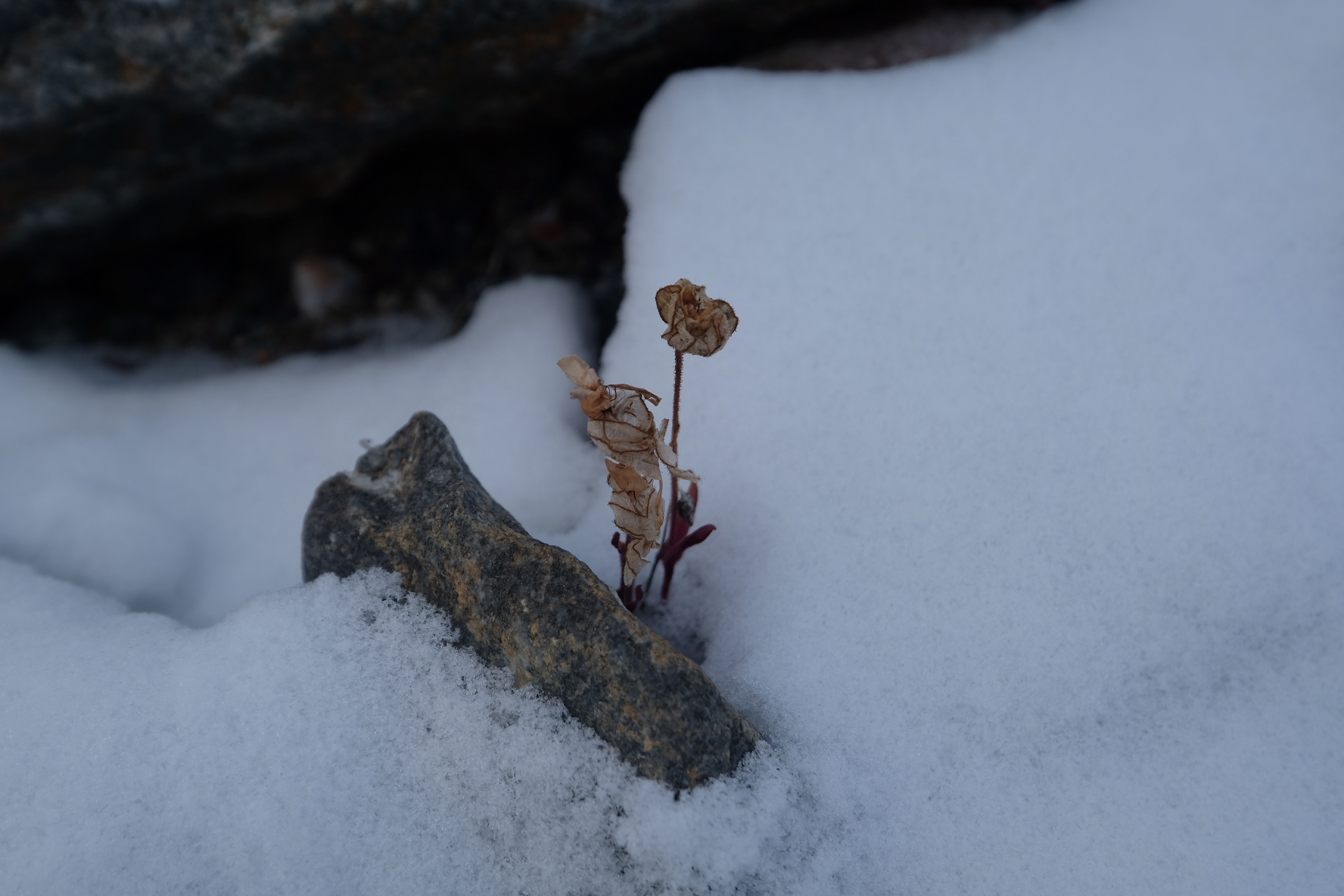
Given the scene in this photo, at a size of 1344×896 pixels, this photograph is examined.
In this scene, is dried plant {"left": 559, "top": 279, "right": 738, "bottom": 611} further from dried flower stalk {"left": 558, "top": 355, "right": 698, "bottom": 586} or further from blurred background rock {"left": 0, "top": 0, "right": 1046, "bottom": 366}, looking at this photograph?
blurred background rock {"left": 0, "top": 0, "right": 1046, "bottom": 366}

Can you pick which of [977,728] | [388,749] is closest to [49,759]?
[388,749]

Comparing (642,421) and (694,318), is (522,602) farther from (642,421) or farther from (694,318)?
(694,318)

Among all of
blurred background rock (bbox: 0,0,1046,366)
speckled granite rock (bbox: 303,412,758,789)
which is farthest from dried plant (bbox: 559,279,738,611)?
blurred background rock (bbox: 0,0,1046,366)

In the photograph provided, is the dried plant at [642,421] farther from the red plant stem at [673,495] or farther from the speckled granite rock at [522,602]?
the speckled granite rock at [522,602]

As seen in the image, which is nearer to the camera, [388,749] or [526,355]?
[388,749]

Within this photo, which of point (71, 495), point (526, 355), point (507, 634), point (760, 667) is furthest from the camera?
point (526, 355)

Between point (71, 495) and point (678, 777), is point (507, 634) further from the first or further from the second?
point (71, 495)
